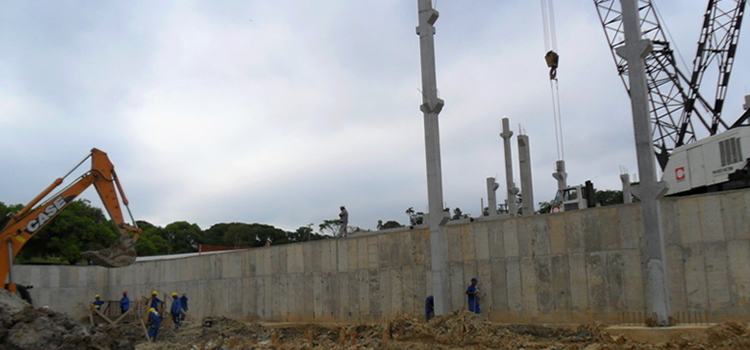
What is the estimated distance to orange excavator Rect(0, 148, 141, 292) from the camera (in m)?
18.2

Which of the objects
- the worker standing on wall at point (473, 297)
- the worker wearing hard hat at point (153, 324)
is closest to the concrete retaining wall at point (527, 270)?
the worker standing on wall at point (473, 297)

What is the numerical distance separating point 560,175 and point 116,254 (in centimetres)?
2552

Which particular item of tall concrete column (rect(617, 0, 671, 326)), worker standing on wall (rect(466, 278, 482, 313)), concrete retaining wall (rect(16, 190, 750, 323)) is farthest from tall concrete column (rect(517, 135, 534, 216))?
tall concrete column (rect(617, 0, 671, 326))

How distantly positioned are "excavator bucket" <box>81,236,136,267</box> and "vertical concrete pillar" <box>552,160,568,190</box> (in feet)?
80.4

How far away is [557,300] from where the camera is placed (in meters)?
15.1

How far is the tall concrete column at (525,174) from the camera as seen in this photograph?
2948 cm

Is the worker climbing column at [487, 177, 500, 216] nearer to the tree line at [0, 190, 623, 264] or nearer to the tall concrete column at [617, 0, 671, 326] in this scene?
the tree line at [0, 190, 623, 264]

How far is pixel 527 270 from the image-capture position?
15680 millimetres

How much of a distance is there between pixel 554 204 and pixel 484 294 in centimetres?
2010

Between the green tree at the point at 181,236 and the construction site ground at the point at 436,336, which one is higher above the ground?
the green tree at the point at 181,236

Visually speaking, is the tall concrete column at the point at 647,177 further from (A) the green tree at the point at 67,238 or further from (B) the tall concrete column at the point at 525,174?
(A) the green tree at the point at 67,238

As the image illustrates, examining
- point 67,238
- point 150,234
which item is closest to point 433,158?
point 67,238

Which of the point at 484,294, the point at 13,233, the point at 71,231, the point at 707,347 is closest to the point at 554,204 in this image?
the point at 484,294

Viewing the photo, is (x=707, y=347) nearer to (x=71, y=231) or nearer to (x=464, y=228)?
(x=464, y=228)
